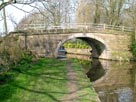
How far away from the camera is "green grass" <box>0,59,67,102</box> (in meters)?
13.2

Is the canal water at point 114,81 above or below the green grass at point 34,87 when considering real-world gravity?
below

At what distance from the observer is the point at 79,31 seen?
118ft

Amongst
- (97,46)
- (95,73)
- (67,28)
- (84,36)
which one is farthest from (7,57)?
(97,46)

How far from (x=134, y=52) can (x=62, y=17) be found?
1714 cm

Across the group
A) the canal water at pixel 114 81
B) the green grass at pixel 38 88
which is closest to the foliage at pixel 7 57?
the green grass at pixel 38 88

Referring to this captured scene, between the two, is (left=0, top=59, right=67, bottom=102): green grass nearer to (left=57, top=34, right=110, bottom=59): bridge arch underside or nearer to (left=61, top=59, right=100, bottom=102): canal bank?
(left=61, top=59, right=100, bottom=102): canal bank

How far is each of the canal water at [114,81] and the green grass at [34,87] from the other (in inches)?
104

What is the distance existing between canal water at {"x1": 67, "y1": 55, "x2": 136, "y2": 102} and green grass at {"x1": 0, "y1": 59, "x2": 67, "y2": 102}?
2.64 meters

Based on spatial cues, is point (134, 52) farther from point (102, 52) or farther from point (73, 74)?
point (73, 74)

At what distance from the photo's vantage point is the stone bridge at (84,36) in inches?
1292

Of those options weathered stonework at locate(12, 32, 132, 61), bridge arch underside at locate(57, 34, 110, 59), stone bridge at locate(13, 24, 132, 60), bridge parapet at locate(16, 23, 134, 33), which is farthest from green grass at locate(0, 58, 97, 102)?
bridge arch underside at locate(57, 34, 110, 59)

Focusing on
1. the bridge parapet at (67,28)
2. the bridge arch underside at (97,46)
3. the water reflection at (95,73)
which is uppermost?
the bridge parapet at (67,28)

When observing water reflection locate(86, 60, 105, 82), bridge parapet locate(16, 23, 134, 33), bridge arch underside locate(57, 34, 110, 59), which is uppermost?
bridge parapet locate(16, 23, 134, 33)

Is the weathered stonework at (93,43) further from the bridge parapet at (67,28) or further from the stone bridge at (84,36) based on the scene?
the bridge parapet at (67,28)
